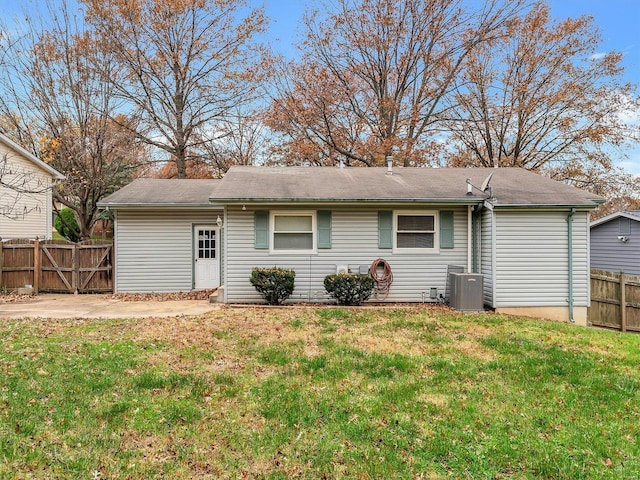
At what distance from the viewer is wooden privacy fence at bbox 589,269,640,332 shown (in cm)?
998

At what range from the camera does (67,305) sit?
943 cm

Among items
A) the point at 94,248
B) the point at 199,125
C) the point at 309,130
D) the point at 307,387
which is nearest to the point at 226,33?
the point at 199,125

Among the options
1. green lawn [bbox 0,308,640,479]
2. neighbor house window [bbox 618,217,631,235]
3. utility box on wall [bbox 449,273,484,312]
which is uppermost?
neighbor house window [bbox 618,217,631,235]

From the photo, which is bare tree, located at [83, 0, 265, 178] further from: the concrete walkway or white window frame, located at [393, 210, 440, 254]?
white window frame, located at [393, 210, 440, 254]

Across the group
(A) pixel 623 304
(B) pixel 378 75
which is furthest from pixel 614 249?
(B) pixel 378 75

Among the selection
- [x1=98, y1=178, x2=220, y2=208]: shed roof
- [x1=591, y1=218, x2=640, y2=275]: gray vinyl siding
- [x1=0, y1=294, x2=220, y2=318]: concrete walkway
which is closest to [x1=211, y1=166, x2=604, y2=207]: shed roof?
[x1=98, y1=178, x2=220, y2=208]: shed roof

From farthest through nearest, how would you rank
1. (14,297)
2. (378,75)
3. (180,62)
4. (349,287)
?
(378,75)
(180,62)
(14,297)
(349,287)

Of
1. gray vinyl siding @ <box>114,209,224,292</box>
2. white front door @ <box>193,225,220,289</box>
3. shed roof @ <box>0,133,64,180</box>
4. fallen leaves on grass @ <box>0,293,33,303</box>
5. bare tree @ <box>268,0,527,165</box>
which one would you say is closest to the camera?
fallen leaves on grass @ <box>0,293,33,303</box>

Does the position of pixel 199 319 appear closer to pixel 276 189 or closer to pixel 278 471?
pixel 276 189

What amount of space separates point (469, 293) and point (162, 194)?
9059 mm

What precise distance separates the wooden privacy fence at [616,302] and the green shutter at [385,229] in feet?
18.8

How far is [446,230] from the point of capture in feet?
31.9

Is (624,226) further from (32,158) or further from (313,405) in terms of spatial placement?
(32,158)

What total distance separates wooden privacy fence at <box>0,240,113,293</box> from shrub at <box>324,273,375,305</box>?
7.08 m
